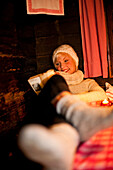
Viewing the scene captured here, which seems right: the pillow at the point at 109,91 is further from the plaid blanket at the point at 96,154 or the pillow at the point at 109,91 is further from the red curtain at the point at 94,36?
the plaid blanket at the point at 96,154

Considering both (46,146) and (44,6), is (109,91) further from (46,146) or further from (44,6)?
(46,146)

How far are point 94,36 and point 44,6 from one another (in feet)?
2.67

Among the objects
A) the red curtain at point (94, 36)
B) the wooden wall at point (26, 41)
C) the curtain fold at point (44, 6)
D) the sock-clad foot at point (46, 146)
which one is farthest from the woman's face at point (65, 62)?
the sock-clad foot at point (46, 146)

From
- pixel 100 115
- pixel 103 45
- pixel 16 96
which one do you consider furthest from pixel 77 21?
pixel 100 115

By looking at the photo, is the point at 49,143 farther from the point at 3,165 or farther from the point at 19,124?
the point at 19,124

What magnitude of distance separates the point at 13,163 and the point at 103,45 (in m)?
1.87

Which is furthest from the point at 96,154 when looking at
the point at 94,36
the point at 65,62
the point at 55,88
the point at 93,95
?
the point at 94,36

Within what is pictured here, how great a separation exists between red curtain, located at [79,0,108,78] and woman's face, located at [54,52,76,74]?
302 mm

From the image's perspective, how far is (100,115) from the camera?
900 mm

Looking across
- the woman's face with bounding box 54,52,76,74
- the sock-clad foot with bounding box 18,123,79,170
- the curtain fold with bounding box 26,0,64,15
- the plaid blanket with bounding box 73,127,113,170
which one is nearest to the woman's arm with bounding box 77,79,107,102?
the woman's face with bounding box 54,52,76,74

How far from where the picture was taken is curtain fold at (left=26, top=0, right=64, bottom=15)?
2223 millimetres

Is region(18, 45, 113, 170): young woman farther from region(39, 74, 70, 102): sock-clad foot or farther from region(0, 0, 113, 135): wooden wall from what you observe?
region(0, 0, 113, 135): wooden wall

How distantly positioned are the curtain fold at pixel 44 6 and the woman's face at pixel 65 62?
2.02 feet

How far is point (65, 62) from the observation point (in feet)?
7.45
